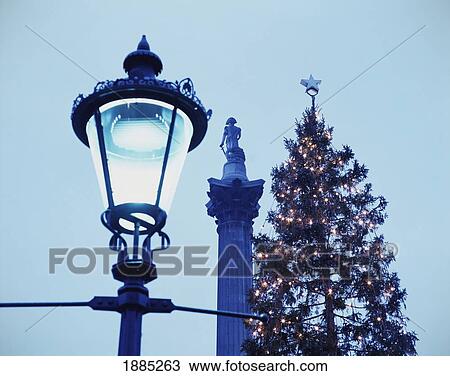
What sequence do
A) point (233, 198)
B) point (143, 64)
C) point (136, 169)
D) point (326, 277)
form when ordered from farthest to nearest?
point (233, 198) < point (326, 277) < point (143, 64) < point (136, 169)

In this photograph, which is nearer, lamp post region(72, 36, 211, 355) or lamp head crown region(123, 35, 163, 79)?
lamp post region(72, 36, 211, 355)

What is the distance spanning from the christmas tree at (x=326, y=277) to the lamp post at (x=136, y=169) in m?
9.14

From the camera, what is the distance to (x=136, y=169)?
3.07 metres

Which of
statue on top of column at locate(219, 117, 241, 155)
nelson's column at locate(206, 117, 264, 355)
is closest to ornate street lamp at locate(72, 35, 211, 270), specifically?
nelson's column at locate(206, 117, 264, 355)

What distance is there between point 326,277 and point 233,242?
8498 mm

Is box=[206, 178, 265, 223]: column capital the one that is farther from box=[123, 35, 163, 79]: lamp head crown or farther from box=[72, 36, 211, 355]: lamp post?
box=[72, 36, 211, 355]: lamp post

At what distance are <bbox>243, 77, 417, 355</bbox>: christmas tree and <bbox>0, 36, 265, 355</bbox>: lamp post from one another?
30.0 feet

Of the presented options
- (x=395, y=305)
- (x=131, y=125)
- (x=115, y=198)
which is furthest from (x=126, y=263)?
(x=395, y=305)

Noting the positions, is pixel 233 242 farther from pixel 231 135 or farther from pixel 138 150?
pixel 138 150

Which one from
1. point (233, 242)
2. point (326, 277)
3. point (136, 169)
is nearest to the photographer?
point (136, 169)

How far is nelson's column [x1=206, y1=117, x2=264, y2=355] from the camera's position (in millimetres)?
19359

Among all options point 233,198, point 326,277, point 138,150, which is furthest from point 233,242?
point 138,150

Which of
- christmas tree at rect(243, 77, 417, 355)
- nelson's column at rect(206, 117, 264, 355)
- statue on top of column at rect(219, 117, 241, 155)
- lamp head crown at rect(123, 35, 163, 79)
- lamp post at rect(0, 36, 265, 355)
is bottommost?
lamp post at rect(0, 36, 265, 355)

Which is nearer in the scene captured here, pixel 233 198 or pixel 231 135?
pixel 233 198
